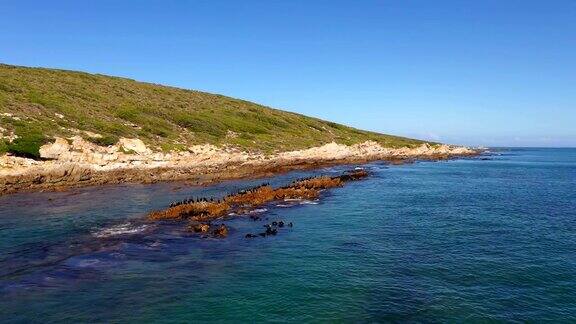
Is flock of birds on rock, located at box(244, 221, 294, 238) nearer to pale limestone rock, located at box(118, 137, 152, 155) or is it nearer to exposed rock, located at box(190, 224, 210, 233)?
exposed rock, located at box(190, 224, 210, 233)

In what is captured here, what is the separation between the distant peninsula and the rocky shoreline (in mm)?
169

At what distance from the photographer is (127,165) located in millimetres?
77812

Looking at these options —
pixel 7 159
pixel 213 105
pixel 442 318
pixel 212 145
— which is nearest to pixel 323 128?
pixel 213 105

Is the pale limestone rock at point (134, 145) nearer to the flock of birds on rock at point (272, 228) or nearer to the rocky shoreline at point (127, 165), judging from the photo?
the rocky shoreline at point (127, 165)

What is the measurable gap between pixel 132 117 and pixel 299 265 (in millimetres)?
99072

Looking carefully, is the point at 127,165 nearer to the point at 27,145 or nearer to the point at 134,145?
the point at 134,145

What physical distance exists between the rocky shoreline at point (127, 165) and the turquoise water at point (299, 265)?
42.2ft

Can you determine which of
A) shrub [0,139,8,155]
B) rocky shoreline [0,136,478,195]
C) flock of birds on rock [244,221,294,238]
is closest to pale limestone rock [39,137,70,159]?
rocky shoreline [0,136,478,195]

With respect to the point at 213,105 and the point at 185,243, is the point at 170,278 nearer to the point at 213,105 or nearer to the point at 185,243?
the point at 185,243

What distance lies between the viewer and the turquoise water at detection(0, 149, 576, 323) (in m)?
22.3

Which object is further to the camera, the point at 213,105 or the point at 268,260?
the point at 213,105

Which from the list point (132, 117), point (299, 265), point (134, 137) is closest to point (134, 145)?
point (134, 137)

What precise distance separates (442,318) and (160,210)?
35028 millimetres

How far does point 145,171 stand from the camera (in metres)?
77.2
